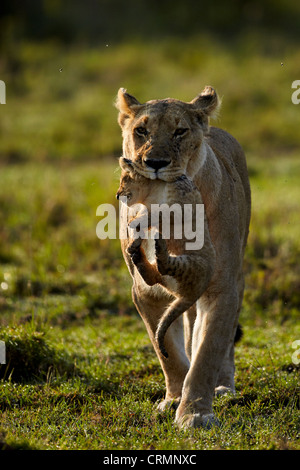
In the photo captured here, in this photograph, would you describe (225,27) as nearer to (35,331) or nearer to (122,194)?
(35,331)

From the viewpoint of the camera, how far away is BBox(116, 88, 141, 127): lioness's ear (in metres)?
4.59

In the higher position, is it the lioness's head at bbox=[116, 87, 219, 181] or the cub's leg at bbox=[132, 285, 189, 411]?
the lioness's head at bbox=[116, 87, 219, 181]

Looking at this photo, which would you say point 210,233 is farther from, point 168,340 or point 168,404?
point 168,404

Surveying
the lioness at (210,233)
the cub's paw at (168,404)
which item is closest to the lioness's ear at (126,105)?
the lioness at (210,233)

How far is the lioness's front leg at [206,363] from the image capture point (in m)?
4.44

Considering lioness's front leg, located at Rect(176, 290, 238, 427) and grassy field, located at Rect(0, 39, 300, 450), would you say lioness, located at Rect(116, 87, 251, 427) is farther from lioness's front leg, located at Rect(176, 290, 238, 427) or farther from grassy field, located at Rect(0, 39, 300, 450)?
grassy field, located at Rect(0, 39, 300, 450)

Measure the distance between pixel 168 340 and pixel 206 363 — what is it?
1.40 feet

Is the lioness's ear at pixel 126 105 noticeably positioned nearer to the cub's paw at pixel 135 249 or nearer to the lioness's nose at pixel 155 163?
the lioness's nose at pixel 155 163

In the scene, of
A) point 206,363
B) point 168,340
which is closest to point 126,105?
point 168,340

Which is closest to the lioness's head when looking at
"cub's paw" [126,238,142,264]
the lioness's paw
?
"cub's paw" [126,238,142,264]

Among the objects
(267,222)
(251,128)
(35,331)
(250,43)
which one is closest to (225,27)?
(250,43)

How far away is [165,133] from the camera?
4.23 meters

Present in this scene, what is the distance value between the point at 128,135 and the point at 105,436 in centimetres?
154

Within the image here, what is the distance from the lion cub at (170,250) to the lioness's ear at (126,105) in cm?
67
